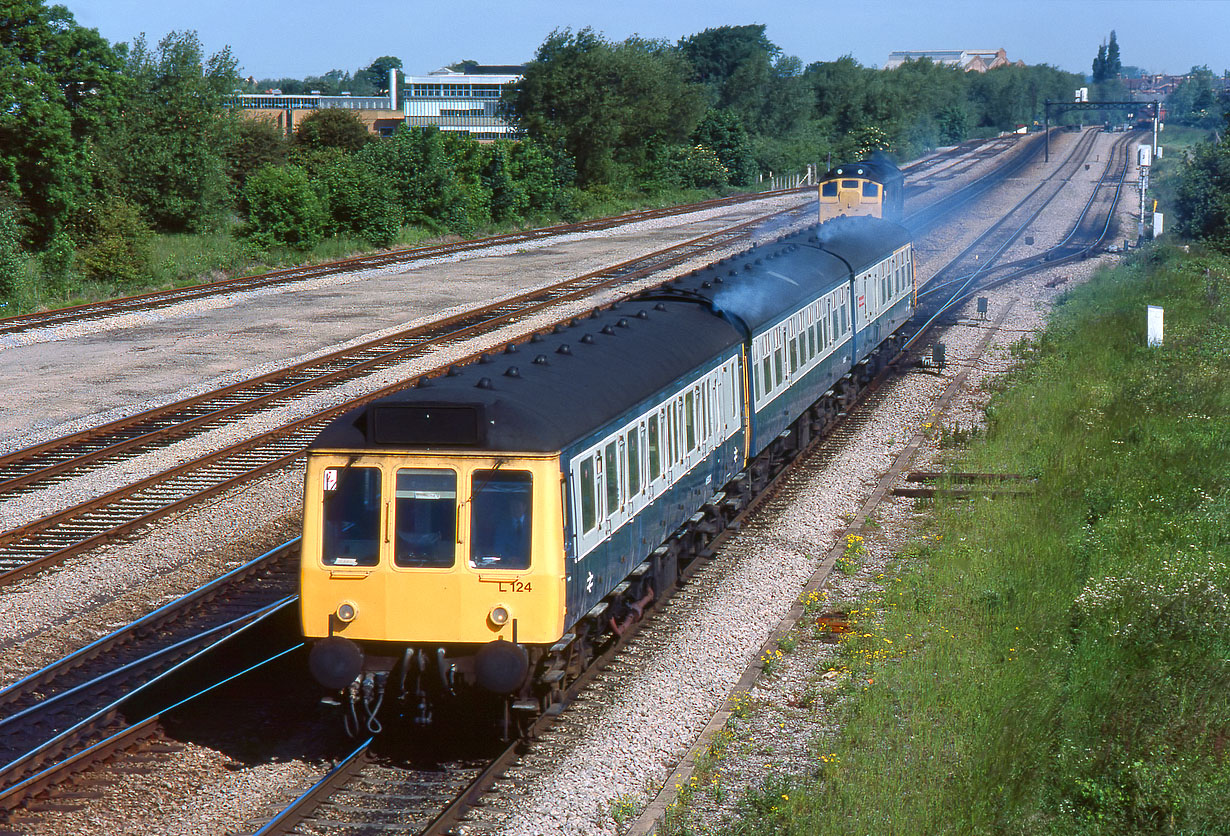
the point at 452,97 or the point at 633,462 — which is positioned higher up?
the point at 452,97

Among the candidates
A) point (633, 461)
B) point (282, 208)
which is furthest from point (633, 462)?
point (282, 208)

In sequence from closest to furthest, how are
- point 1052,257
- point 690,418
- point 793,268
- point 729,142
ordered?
point 690,418 → point 793,268 → point 1052,257 → point 729,142

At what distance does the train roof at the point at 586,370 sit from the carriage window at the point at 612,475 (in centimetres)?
30

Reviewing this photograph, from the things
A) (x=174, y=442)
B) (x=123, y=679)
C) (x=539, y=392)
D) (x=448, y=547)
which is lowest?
(x=123, y=679)

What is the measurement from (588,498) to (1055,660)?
4.25 m

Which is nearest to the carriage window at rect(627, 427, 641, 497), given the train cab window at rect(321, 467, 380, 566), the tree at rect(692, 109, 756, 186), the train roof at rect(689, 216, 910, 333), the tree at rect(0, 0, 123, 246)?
the train cab window at rect(321, 467, 380, 566)

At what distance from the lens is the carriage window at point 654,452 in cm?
1203

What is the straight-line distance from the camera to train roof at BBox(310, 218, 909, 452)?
30.8 feet

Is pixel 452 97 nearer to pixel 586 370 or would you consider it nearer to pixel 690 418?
pixel 690 418

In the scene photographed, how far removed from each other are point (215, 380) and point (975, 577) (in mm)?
16979

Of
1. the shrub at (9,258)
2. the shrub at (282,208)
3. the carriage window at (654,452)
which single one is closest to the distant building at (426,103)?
the shrub at (282,208)

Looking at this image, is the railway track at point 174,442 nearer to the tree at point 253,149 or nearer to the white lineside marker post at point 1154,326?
the white lineside marker post at point 1154,326

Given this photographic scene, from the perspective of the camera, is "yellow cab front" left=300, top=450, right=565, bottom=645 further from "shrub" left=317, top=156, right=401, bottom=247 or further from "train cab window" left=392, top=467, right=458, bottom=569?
"shrub" left=317, top=156, right=401, bottom=247

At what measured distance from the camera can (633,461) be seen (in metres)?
11.5
